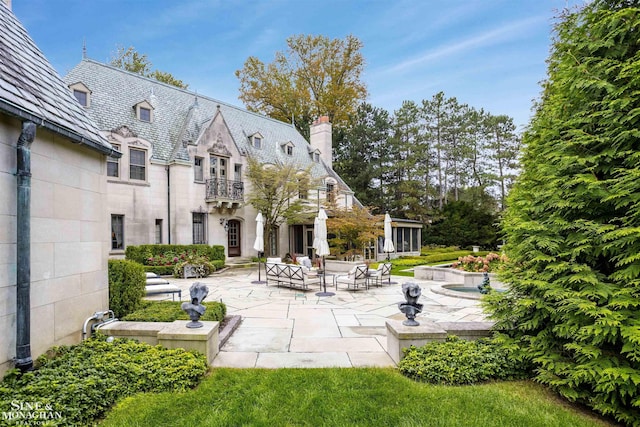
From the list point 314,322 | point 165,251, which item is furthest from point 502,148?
point 314,322

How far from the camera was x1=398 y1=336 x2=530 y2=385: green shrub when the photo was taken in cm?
408

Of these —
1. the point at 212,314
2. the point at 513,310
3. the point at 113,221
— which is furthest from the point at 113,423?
the point at 113,221

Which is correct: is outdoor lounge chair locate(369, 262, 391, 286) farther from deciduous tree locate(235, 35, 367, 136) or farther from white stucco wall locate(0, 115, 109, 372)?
deciduous tree locate(235, 35, 367, 136)

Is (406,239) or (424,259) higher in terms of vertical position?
(406,239)

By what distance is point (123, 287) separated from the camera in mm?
6082

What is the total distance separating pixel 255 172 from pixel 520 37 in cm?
1418

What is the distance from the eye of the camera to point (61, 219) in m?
4.41

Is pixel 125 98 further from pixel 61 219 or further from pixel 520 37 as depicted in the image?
pixel 520 37


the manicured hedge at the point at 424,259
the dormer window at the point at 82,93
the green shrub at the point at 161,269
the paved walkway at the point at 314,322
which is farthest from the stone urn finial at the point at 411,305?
the dormer window at the point at 82,93

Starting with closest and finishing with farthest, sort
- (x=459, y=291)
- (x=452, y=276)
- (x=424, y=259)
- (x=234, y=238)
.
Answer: (x=459, y=291) → (x=452, y=276) → (x=234, y=238) → (x=424, y=259)

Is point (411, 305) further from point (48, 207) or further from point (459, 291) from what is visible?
point (459, 291)

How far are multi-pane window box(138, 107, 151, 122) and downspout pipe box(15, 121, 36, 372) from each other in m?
16.1

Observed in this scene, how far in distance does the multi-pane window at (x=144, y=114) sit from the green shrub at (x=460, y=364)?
18626 mm

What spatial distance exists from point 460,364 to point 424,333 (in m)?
0.60
